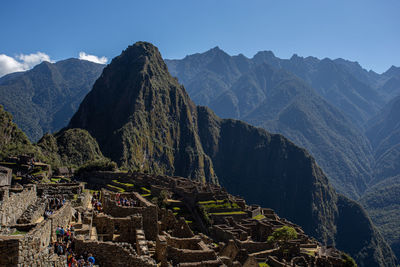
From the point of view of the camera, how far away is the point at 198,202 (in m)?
70.2

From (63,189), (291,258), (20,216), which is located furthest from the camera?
(291,258)

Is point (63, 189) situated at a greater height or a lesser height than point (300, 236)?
greater

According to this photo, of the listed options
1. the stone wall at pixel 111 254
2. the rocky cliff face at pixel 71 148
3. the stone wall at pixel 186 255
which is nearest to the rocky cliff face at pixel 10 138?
the rocky cliff face at pixel 71 148

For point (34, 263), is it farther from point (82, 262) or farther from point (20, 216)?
point (20, 216)

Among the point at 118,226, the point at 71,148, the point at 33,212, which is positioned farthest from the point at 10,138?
the point at 118,226

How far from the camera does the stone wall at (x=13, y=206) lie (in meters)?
16.6

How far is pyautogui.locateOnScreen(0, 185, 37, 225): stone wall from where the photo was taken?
1660 centimetres

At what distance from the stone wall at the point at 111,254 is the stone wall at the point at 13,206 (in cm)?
432

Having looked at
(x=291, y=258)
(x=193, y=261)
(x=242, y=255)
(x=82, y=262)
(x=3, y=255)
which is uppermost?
(x=3, y=255)

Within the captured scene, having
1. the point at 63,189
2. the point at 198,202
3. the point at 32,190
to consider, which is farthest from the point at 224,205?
the point at 32,190

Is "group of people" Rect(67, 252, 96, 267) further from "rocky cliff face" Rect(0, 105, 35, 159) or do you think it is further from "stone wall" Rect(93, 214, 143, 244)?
"rocky cliff face" Rect(0, 105, 35, 159)

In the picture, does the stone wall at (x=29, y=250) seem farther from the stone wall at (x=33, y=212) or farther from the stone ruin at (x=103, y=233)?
the stone wall at (x=33, y=212)

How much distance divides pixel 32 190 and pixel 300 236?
169 feet

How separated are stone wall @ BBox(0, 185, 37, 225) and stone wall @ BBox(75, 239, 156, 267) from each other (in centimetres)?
432
